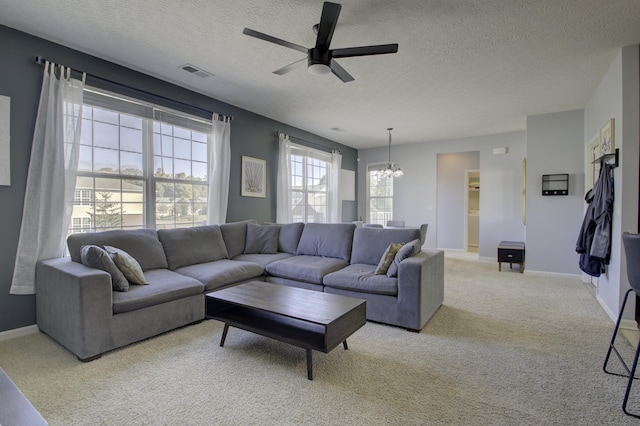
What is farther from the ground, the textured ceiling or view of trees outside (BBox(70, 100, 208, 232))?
the textured ceiling

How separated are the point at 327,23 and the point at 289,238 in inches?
120

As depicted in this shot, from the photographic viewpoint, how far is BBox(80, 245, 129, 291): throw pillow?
2.62 m

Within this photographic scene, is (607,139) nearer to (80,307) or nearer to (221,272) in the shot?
(221,272)

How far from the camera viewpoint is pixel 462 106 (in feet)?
16.1

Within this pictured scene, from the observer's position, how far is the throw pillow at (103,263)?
8.59 feet

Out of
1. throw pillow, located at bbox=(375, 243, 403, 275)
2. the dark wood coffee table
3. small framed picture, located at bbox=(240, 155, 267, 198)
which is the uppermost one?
small framed picture, located at bbox=(240, 155, 267, 198)

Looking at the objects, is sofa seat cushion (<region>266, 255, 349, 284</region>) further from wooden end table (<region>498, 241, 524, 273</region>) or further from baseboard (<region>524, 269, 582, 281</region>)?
baseboard (<region>524, 269, 582, 281</region>)

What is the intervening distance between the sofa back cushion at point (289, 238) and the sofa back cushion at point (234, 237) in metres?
0.54

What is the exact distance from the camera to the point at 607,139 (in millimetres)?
3564

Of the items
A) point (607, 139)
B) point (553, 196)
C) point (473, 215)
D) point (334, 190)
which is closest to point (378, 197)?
point (334, 190)

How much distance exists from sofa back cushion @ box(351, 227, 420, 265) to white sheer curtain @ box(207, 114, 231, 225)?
6.62 feet

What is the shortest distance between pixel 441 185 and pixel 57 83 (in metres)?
8.11

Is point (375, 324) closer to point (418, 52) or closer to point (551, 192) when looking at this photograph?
point (418, 52)

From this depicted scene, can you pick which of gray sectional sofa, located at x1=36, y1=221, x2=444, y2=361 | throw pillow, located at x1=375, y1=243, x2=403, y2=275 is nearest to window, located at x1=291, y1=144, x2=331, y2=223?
gray sectional sofa, located at x1=36, y1=221, x2=444, y2=361
